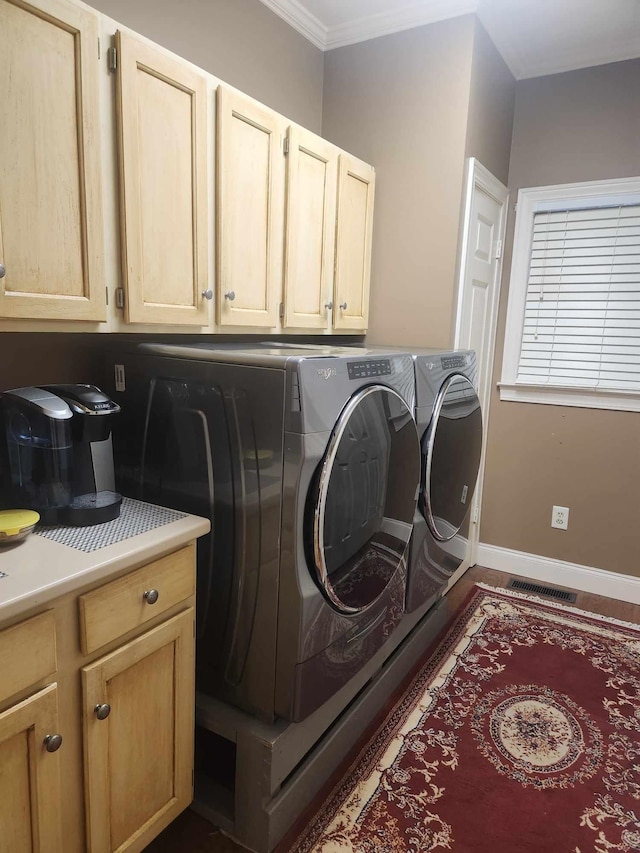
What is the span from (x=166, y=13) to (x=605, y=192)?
82.4 inches

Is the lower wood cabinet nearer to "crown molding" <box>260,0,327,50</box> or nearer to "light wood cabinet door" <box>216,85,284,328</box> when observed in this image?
"light wood cabinet door" <box>216,85,284,328</box>

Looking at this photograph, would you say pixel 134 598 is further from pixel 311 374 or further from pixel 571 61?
pixel 571 61

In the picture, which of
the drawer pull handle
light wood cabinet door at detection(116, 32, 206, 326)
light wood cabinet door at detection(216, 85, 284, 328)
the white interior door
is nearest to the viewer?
the drawer pull handle

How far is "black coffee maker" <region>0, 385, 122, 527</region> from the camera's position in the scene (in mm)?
1281

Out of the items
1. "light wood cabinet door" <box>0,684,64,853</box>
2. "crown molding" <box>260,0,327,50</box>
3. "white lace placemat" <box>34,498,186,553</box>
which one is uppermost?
"crown molding" <box>260,0,327,50</box>

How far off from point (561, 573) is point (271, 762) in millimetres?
2147

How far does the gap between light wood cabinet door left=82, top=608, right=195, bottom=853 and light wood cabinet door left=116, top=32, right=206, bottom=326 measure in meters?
0.82

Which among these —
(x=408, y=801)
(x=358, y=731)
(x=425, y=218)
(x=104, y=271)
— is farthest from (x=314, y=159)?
(x=408, y=801)

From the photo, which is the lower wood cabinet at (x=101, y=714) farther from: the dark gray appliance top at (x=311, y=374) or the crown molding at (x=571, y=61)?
the crown molding at (x=571, y=61)

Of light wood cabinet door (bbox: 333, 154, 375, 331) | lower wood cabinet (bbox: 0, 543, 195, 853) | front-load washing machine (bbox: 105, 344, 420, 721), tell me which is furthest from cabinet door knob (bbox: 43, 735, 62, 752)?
light wood cabinet door (bbox: 333, 154, 375, 331)

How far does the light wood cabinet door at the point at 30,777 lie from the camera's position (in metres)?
0.98

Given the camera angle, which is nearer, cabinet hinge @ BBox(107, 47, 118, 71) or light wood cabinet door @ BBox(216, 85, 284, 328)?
cabinet hinge @ BBox(107, 47, 118, 71)

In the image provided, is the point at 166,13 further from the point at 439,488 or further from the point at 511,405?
the point at 511,405

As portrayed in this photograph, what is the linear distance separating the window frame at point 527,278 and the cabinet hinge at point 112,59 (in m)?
2.23
